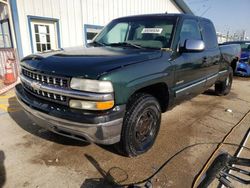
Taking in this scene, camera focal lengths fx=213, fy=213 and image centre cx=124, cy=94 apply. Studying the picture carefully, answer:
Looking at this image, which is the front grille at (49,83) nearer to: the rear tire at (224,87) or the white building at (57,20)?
the rear tire at (224,87)

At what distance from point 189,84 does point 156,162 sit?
156cm

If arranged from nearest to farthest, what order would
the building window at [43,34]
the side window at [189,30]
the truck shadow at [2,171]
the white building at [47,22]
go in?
the truck shadow at [2,171]
the side window at [189,30]
the white building at [47,22]
the building window at [43,34]

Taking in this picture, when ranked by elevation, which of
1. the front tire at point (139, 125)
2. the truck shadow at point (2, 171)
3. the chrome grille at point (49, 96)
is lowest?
the truck shadow at point (2, 171)

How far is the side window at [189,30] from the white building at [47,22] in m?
5.76

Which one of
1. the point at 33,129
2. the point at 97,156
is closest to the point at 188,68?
the point at 97,156

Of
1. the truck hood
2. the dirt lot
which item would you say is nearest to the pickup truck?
the truck hood

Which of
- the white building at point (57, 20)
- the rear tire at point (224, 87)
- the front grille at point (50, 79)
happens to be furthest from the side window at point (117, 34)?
the white building at point (57, 20)

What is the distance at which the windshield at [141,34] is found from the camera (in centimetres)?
328

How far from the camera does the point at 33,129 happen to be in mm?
3748

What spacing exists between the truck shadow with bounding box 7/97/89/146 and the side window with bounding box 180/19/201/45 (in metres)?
2.32

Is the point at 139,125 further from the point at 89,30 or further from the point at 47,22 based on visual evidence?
the point at 89,30

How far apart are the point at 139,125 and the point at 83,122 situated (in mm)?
861

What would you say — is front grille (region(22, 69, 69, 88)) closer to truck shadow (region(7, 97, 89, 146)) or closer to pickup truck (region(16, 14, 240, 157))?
pickup truck (region(16, 14, 240, 157))

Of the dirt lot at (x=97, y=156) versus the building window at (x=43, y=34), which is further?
the building window at (x=43, y=34)
